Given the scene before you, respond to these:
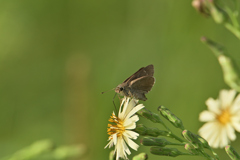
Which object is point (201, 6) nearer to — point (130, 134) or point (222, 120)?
point (130, 134)

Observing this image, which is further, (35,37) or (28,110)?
(35,37)

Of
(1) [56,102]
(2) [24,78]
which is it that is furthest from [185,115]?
(2) [24,78]

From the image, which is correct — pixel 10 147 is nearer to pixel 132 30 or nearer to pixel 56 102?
pixel 56 102

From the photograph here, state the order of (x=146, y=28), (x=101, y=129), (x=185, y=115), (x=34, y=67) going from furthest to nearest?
(x=34, y=67) < (x=146, y=28) < (x=101, y=129) < (x=185, y=115)

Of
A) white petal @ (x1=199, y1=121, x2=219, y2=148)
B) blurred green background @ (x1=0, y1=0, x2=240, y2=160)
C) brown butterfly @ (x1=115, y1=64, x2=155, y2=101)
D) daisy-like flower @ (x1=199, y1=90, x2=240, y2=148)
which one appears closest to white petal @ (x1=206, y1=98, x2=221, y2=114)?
daisy-like flower @ (x1=199, y1=90, x2=240, y2=148)

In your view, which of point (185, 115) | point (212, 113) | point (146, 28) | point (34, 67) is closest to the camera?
point (212, 113)

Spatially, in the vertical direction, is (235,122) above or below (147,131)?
below

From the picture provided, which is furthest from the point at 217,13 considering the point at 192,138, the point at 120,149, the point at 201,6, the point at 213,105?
the point at 213,105

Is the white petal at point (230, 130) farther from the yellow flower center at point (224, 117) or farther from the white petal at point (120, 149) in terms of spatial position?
the white petal at point (120, 149)
